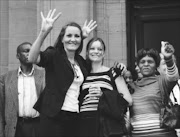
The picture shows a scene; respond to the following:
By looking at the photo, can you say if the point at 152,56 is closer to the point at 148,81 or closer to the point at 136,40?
the point at 148,81

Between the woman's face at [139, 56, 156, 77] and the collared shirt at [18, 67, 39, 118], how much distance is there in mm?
1807

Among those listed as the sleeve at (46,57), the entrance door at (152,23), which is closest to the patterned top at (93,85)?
the sleeve at (46,57)

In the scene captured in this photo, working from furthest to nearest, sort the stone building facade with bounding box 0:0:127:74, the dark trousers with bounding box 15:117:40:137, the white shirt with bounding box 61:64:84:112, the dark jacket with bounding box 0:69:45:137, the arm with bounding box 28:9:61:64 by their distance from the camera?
1. the stone building facade with bounding box 0:0:127:74
2. the dark jacket with bounding box 0:69:45:137
3. the dark trousers with bounding box 15:117:40:137
4. the white shirt with bounding box 61:64:84:112
5. the arm with bounding box 28:9:61:64

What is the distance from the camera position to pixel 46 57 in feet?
19.5

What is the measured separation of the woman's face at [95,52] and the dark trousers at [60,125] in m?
0.89

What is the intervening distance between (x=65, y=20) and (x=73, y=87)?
4013 mm

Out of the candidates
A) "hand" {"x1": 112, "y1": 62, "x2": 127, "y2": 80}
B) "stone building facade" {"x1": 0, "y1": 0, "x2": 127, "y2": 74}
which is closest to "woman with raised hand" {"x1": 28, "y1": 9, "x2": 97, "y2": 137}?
"hand" {"x1": 112, "y1": 62, "x2": 127, "y2": 80}

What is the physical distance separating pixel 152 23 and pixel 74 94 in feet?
16.7

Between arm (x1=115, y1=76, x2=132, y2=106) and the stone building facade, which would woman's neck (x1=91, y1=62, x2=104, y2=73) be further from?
the stone building facade

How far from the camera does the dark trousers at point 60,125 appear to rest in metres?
5.99

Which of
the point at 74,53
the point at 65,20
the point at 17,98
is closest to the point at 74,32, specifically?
the point at 74,53

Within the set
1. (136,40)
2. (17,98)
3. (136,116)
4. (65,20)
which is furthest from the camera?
(136,40)

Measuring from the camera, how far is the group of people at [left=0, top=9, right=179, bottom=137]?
6008 millimetres

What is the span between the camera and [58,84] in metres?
6.09
